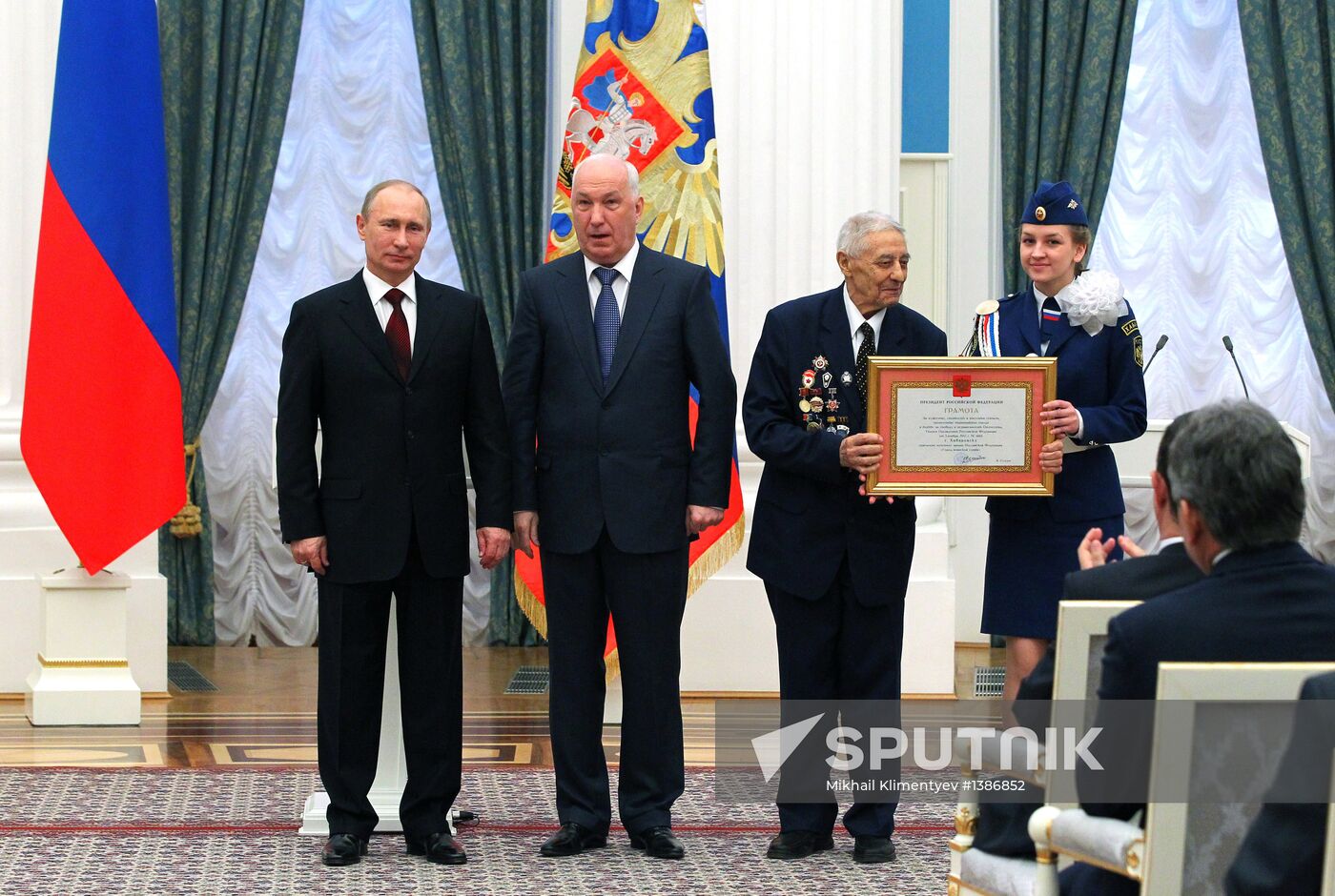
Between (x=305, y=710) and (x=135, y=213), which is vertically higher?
(x=135, y=213)

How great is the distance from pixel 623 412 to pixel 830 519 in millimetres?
588

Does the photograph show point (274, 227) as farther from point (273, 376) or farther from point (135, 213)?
point (135, 213)

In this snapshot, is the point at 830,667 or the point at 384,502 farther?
the point at 830,667

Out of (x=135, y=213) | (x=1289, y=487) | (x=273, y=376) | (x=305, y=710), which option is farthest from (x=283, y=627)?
(x=1289, y=487)

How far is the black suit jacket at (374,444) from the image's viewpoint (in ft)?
14.1

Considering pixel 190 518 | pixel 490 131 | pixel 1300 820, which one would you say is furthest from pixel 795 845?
pixel 490 131

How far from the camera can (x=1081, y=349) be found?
174 inches

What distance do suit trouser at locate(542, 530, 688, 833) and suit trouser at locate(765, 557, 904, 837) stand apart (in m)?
0.29

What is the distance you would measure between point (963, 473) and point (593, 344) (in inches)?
39.0

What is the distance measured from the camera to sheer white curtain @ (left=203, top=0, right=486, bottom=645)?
8172 mm

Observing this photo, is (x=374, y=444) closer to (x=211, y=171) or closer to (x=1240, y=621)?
(x=1240, y=621)

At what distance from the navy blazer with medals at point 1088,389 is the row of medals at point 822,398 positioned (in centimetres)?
45

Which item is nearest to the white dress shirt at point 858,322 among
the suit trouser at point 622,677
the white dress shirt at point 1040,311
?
the white dress shirt at point 1040,311

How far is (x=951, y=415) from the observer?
14.0ft
